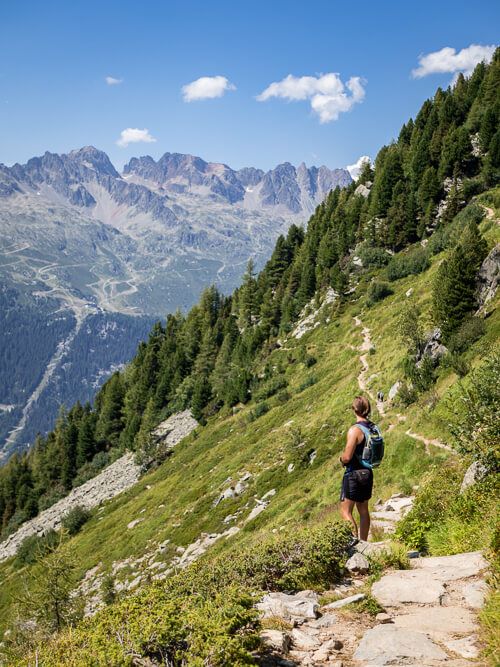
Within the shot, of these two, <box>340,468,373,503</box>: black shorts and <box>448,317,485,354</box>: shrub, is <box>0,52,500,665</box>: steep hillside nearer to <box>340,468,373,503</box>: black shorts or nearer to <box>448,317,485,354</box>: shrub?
<box>448,317,485,354</box>: shrub

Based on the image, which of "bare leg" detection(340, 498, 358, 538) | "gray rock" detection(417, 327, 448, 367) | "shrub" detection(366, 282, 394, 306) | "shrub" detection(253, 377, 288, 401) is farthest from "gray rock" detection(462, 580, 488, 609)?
"shrub" detection(366, 282, 394, 306)

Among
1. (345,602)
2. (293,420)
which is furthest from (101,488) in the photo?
(345,602)

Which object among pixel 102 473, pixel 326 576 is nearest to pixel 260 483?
pixel 326 576

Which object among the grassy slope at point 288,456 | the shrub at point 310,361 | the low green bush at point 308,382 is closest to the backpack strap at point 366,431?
the grassy slope at point 288,456

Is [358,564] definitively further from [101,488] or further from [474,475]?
[101,488]

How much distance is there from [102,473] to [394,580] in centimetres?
9157

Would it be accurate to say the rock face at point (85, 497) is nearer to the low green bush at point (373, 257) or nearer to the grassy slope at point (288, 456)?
the grassy slope at point (288, 456)

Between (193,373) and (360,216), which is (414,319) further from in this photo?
(193,373)

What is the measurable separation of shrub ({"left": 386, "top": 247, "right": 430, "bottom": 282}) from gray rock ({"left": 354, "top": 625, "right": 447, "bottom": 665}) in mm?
58942

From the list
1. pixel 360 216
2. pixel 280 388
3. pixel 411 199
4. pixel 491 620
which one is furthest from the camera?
pixel 360 216

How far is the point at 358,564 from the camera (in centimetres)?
913

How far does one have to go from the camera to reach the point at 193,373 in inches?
3740

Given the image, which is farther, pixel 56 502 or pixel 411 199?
pixel 56 502

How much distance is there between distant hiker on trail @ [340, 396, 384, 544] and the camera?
10.5m
